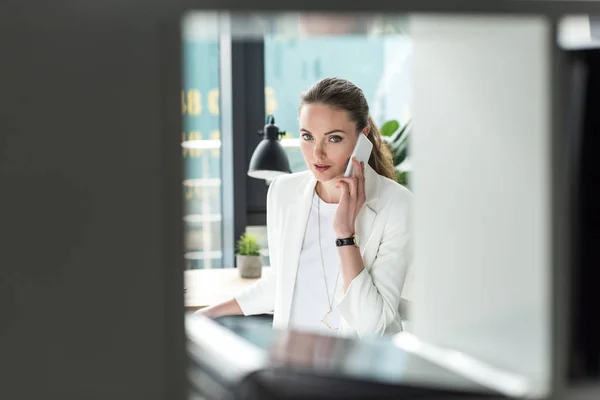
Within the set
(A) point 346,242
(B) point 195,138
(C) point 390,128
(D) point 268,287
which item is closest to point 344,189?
(A) point 346,242

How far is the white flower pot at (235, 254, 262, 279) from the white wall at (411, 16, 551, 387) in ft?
7.32

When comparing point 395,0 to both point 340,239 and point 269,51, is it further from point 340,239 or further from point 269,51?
point 269,51

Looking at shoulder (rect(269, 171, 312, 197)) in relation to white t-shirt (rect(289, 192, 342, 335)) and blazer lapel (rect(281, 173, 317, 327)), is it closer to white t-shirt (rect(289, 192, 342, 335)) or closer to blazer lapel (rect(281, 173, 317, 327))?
blazer lapel (rect(281, 173, 317, 327))

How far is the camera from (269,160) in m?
3.16

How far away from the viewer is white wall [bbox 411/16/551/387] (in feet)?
2.75

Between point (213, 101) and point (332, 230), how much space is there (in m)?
1.93

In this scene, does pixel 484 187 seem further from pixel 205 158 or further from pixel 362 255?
pixel 205 158

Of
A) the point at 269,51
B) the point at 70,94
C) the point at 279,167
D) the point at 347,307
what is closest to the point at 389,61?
the point at 269,51

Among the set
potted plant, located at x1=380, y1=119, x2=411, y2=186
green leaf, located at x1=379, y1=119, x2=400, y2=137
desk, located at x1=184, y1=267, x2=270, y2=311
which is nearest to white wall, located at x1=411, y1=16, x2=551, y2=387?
desk, located at x1=184, y1=267, x2=270, y2=311

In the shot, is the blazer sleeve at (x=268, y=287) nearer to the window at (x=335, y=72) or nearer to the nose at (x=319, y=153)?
the nose at (x=319, y=153)

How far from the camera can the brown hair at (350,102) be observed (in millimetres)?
2109

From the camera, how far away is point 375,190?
2.03 m

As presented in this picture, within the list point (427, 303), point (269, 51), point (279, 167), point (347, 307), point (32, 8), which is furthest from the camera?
point (269, 51)

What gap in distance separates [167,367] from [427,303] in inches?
14.6
